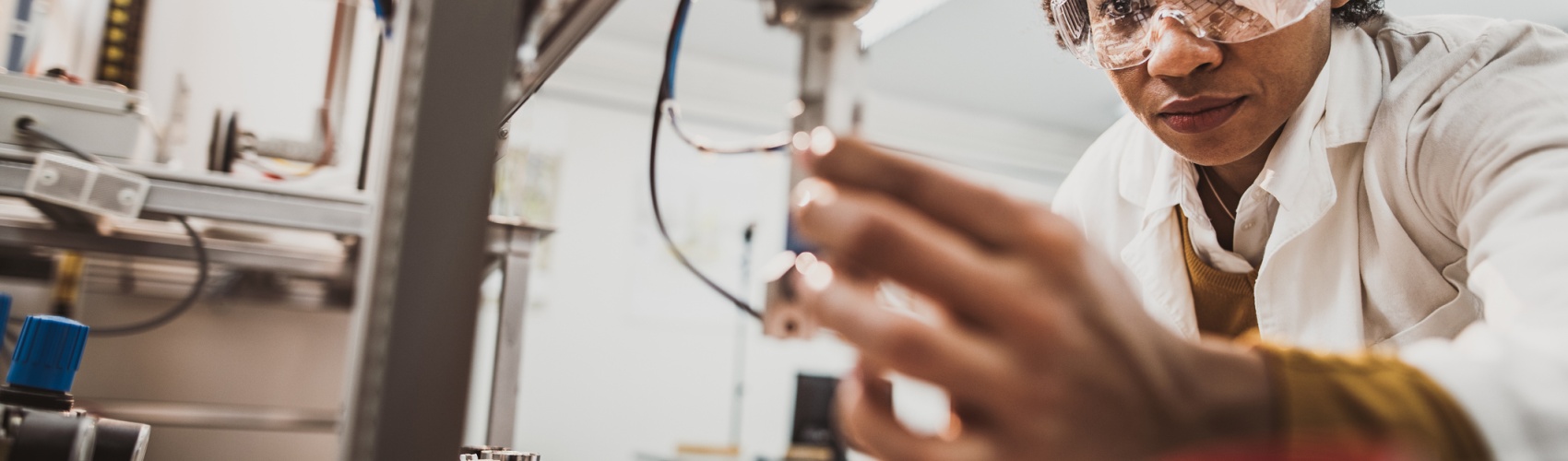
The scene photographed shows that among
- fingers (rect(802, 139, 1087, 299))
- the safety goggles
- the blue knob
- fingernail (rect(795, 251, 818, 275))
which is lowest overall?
the blue knob

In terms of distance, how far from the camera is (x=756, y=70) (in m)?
5.53

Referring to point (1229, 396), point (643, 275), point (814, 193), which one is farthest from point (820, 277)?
point (643, 275)

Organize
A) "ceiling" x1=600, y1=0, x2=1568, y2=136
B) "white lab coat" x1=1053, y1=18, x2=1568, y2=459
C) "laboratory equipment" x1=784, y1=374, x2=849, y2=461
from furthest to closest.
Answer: "laboratory equipment" x1=784, y1=374, x2=849, y2=461, "ceiling" x1=600, y1=0, x2=1568, y2=136, "white lab coat" x1=1053, y1=18, x2=1568, y2=459

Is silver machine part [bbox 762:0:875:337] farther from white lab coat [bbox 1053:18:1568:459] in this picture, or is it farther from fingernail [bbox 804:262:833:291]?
white lab coat [bbox 1053:18:1568:459]

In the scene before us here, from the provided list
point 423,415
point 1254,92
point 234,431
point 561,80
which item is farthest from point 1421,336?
point 561,80

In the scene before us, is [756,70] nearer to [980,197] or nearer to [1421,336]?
[1421,336]

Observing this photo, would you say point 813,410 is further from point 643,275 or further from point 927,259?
point 927,259

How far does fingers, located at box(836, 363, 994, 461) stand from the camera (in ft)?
0.97

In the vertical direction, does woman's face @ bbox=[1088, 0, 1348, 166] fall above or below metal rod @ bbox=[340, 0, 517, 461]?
above

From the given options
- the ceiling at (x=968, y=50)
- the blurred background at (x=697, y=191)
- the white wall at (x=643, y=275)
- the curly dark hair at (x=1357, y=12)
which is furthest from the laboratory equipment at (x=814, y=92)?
the white wall at (x=643, y=275)

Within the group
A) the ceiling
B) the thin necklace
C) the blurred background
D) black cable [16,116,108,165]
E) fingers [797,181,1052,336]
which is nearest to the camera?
fingers [797,181,1052,336]

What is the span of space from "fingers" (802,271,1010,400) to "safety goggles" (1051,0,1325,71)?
0.68 metres

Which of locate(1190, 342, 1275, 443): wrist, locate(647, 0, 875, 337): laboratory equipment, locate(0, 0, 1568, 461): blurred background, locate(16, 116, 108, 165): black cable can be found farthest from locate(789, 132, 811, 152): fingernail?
locate(0, 0, 1568, 461): blurred background

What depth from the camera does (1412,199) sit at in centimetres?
80
